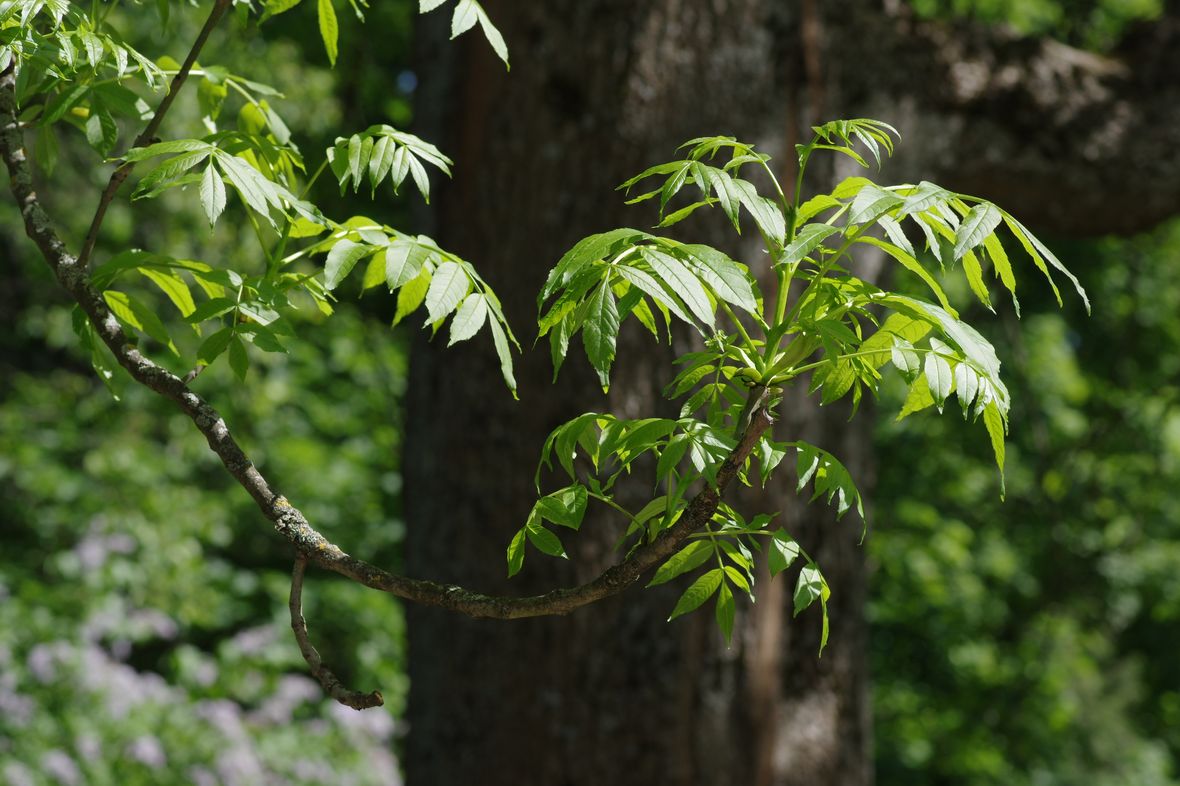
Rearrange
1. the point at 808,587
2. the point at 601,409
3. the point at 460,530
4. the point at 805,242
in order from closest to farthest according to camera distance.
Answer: the point at 805,242
the point at 808,587
the point at 601,409
the point at 460,530

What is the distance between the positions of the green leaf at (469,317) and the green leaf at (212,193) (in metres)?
0.20

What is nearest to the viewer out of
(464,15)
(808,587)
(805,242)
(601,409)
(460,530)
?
(805,242)

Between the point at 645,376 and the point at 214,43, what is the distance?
183 inches

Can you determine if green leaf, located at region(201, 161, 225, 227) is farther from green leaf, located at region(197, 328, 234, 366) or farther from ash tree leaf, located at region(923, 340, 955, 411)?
ash tree leaf, located at region(923, 340, 955, 411)

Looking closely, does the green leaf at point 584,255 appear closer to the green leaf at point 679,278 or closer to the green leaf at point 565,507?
the green leaf at point 679,278

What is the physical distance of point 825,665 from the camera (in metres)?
2.51

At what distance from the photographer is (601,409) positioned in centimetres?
229

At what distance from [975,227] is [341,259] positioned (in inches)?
18.7

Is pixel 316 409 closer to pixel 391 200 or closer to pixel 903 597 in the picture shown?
pixel 391 200

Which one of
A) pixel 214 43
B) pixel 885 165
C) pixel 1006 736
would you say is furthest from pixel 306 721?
pixel 1006 736

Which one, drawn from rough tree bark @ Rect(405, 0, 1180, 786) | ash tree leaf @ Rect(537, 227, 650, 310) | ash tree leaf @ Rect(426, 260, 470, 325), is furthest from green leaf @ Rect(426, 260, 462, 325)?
rough tree bark @ Rect(405, 0, 1180, 786)

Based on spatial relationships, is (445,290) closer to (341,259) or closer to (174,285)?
(341,259)

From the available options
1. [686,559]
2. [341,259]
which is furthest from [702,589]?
[341,259]

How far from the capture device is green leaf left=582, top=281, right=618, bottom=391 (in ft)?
2.58
